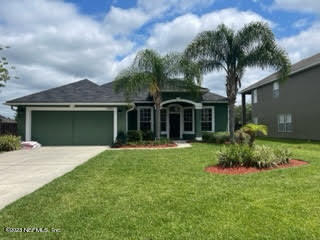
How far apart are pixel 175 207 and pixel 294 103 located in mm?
19129

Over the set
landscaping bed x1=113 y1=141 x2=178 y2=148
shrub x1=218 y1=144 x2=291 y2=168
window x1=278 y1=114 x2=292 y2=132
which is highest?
window x1=278 y1=114 x2=292 y2=132

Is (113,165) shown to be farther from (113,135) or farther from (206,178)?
(113,135)

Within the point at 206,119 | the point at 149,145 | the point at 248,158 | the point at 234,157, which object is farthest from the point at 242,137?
the point at 206,119

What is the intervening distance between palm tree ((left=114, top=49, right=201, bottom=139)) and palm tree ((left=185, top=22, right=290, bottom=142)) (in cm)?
71

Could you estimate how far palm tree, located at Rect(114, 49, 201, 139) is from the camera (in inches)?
612

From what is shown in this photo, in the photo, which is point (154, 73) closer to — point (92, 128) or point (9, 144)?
point (92, 128)

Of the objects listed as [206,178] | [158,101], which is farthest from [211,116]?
[206,178]

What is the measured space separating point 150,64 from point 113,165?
8.51 meters

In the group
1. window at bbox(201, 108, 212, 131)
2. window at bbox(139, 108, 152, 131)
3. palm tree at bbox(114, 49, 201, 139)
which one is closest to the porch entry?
window at bbox(139, 108, 152, 131)

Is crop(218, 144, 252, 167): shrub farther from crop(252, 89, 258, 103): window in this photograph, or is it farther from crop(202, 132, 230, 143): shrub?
crop(252, 89, 258, 103): window

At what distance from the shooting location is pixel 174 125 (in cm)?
2050

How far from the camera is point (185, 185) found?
6.08m

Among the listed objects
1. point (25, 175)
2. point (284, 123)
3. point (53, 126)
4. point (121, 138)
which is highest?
point (284, 123)


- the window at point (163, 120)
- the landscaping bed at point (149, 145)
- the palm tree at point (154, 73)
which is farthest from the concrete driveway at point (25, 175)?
the window at point (163, 120)
